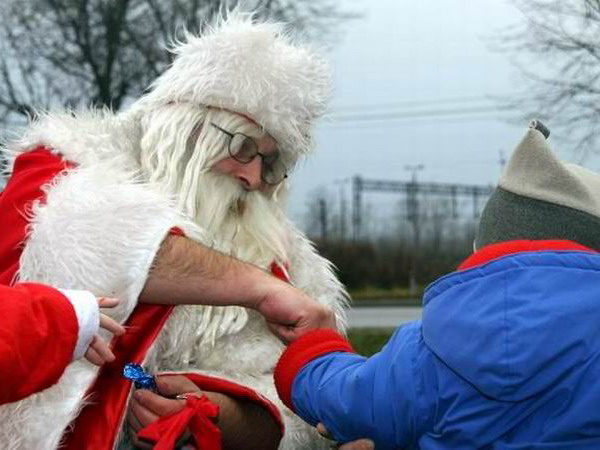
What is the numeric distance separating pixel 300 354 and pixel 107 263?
0.53m

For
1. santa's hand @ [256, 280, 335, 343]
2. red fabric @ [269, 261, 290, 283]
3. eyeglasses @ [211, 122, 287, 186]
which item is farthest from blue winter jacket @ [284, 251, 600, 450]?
eyeglasses @ [211, 122, 287, 186]

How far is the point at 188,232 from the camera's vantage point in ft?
8.10

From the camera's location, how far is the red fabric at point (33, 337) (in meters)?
1.82

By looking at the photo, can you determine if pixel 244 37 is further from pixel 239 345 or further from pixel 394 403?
pixel 394 403

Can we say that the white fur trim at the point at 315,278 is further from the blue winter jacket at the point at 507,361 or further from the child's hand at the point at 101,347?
the blue winter jacket at the point at 507,361

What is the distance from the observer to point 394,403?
185cm

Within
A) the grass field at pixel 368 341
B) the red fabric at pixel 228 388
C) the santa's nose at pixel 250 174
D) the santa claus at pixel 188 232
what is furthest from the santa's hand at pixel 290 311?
the grass field at pixel 368 341

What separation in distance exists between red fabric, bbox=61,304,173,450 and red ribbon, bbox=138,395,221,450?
8 cm

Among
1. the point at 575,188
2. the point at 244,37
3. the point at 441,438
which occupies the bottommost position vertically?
the point at 441,438

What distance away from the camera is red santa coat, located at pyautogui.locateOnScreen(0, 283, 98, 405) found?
71.8 inches

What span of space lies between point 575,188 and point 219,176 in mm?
1182

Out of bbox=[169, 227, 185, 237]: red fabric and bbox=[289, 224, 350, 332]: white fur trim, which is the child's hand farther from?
bbox=[289, 224, 350, 332]: white fur trim

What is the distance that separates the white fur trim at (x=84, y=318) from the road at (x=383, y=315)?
15187mm

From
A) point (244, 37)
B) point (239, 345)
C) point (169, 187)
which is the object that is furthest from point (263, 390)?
point (244, 37)
